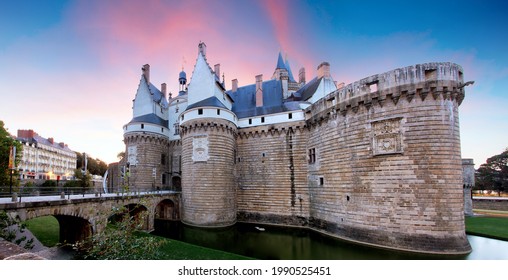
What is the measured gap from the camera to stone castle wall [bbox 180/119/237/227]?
19.2 metres

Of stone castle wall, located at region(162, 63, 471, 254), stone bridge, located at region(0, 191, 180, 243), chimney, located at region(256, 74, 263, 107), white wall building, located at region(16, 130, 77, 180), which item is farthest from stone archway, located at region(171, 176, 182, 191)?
white wall building, located at region(16, 130, 77, 180)

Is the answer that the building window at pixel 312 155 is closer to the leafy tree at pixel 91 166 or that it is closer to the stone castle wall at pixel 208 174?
the stone castle wall at pixel 208 174

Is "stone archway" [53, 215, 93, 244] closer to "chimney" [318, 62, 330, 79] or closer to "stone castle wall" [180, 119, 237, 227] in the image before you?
"stone castle wall" [180, 119, 237, 227]

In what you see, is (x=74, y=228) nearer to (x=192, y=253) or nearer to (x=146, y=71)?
(x=192, y=253)

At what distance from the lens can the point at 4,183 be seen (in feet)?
73.7

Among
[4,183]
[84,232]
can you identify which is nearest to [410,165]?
[84,232]

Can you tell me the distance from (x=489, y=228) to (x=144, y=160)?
30.4 meters

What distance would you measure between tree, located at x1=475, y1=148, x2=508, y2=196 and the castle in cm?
2887

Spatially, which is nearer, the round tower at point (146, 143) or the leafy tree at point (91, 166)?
the round tower at point (146, 143)

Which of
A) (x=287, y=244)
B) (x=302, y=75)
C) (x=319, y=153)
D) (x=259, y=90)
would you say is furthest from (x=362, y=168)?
(x=302, y=75)

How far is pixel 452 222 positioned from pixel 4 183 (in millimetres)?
36913

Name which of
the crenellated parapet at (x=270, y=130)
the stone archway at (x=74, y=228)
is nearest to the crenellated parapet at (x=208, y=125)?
the crenellated parapet at (x=270, y=130)

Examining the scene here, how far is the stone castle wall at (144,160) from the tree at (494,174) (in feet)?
143

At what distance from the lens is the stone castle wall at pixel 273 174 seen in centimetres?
1980
